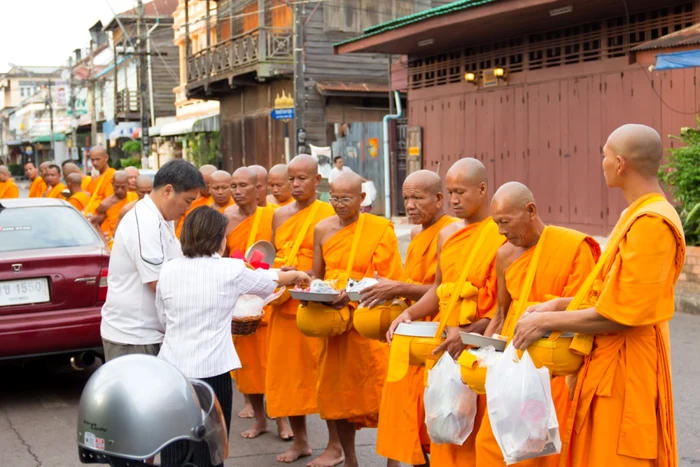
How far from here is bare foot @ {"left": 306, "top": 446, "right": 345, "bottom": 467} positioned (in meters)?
6.04

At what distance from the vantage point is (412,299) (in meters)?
5.38

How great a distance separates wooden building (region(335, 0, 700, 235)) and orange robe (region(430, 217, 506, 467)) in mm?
9863

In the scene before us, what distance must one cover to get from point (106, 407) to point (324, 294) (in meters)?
2.82

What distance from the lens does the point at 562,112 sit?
16.6 metres

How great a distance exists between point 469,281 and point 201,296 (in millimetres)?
1279

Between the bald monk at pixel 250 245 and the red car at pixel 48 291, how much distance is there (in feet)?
3.94

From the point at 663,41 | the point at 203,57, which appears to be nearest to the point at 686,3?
the point at 663,41

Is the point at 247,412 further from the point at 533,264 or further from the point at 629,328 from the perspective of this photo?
the point at 629,328

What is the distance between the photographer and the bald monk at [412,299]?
5254 mm

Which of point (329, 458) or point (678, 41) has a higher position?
point (678, 41)

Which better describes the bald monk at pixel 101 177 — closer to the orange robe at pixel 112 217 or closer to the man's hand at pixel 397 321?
the orange robe at pixel 112 217

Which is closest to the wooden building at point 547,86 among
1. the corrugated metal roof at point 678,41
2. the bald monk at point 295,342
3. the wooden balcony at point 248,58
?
the corrugated metal roof at point 678,41

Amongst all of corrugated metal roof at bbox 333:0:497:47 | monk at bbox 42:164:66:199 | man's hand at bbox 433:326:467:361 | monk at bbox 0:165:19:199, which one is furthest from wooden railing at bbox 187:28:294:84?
man's hand at bbox 433:326:467:361

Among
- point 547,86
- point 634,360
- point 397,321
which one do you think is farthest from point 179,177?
point 547,86
